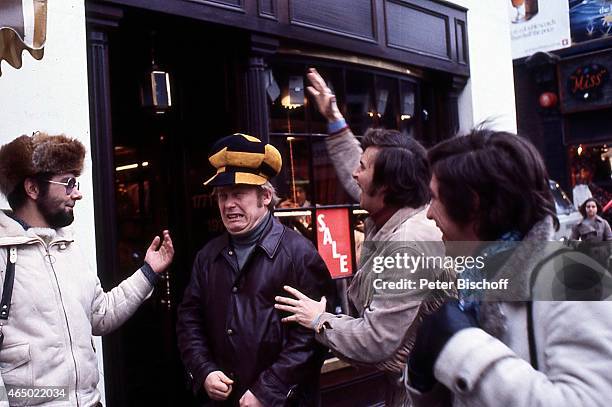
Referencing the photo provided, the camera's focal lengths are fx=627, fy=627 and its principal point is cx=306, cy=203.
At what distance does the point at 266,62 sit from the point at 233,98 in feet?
1.32

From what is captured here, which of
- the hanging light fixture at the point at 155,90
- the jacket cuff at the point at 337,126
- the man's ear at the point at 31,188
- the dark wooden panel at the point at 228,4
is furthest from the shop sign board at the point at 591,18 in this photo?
the man's ear at the point at 31,188

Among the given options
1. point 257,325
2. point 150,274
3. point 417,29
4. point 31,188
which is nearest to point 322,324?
point 257,325

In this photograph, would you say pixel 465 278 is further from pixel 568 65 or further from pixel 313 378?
pixel 568 65

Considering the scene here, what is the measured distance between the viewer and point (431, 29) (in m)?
6.61

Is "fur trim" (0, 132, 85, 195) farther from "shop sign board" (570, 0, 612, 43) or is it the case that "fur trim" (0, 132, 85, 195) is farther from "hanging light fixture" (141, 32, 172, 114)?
"shop sign board" (570, 0, 612, 43)

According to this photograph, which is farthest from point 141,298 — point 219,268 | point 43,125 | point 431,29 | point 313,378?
point 431,29

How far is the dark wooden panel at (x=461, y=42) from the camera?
22.7ft

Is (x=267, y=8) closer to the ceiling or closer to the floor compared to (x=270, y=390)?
closer to the ceiling

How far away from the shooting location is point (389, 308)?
2420mm

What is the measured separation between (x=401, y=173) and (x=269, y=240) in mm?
807

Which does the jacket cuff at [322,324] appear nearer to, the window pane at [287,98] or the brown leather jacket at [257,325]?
the brown leather jacket at [257,325]

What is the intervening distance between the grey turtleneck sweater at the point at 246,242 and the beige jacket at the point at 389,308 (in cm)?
65

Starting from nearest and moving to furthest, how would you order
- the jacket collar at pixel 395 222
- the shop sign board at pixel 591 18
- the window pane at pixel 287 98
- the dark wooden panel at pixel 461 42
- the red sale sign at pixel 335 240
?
1. the jacket collar at pixel 395 222
2. the window pane at pixel 287 98
3. the red sale sign at pixel 335 240
4. the dark wooden panel at pixel 461 42
5. the shop sign board at pixel 591 18

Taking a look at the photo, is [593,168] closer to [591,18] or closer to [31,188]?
[591,18]
